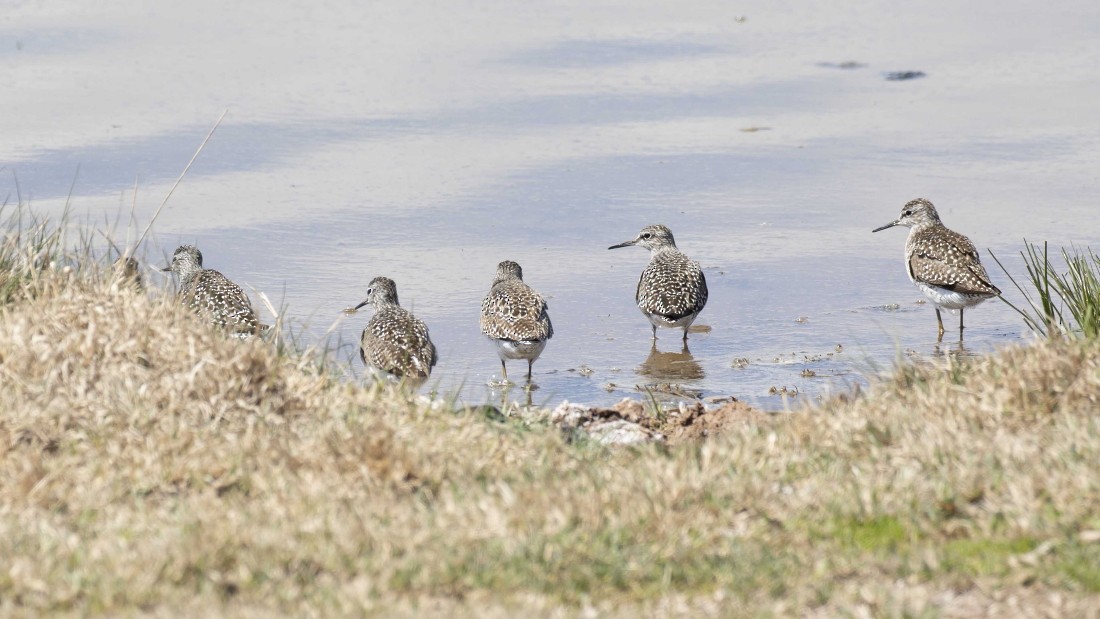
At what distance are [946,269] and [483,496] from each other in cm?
660

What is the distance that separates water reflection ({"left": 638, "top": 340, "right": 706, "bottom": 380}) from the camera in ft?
35.8

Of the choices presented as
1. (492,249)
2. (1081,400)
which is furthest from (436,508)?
(492,249)

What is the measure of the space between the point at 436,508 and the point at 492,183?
343 inches

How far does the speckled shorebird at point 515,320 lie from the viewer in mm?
10758

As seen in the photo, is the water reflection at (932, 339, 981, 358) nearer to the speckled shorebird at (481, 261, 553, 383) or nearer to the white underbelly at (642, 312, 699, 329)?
the white underbelly at (642, 312, 699, 329)

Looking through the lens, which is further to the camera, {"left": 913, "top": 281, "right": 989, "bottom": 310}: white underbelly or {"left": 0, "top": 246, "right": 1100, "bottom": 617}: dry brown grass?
{"left": 913, "top": 281, "right": 989, "bottom": 310}: white underbelly

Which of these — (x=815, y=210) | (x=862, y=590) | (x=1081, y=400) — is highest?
(x=815, y=210)

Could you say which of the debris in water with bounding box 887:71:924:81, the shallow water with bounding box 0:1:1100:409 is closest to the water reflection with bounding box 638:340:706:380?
the shallow water with bounding box 0:1:1100:409

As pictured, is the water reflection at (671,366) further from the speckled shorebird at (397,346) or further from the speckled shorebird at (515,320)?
the speckled shorebird at (397,346)

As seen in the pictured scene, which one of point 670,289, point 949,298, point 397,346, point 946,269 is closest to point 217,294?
point 397,346

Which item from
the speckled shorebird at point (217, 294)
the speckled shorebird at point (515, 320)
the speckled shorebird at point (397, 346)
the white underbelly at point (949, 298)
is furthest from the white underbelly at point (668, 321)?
the speckled shorebird at point (217, 294)

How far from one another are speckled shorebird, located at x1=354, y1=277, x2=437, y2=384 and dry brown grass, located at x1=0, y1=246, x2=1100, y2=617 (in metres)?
2.38

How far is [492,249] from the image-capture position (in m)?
13.0

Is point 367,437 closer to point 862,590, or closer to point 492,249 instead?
point 862,590
